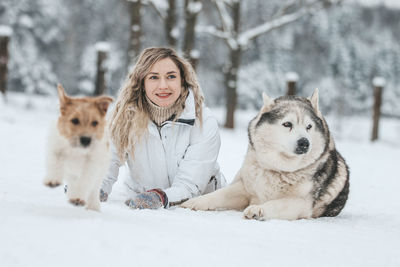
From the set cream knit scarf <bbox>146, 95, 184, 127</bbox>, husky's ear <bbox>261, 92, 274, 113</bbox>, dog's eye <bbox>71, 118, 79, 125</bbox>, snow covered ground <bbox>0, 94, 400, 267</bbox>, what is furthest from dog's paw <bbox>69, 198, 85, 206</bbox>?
husky's ear <bbox>261, 92, 274, 113</bbox>

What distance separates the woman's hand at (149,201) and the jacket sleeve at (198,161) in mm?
303

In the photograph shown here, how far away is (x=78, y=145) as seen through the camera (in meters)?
1.68

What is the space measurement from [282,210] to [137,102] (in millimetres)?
1521

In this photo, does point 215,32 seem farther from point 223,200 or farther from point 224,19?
point 223,200

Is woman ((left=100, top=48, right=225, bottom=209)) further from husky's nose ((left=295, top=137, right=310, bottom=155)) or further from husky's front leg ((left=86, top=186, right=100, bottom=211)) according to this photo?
husky's front leg ((left=86, top=186, right=100, bottom=211))

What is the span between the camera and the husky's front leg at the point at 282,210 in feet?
9.43

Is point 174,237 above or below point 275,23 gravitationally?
below

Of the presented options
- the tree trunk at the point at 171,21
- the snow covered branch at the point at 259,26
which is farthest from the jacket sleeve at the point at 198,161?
the snow covered branch at the point at 259,26

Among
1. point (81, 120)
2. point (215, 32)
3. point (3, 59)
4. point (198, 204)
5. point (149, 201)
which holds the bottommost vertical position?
point (198, 204)

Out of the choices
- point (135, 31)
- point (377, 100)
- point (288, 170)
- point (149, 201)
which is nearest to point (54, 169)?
point (149, 201)

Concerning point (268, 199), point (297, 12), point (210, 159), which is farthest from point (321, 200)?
point (297, 12)

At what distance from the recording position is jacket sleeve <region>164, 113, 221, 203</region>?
3.40m

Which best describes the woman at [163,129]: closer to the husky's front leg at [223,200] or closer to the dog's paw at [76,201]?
the husky's front leg at [223,200]

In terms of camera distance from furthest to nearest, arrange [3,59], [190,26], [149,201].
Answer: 1. [190,26]
2. [3,59]
3. [149,201]
